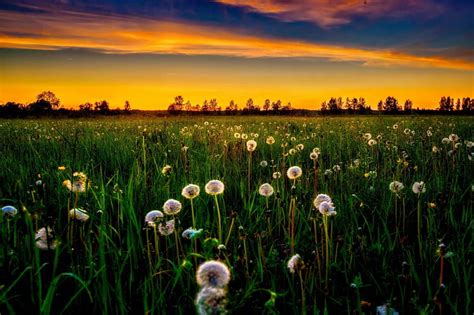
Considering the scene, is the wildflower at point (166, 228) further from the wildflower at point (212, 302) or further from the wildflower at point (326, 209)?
the wildflower at point (212, 302)

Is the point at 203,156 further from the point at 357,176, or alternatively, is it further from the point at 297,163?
the point at 357,176

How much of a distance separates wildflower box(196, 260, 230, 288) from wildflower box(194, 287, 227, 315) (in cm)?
5

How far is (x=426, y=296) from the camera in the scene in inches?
79.9

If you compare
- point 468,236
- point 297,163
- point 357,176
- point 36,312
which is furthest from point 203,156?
point 36,312

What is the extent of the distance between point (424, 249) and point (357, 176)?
2467 millimetres

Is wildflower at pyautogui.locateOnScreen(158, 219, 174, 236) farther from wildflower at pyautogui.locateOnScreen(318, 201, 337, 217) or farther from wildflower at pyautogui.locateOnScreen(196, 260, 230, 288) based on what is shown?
wildflower at pyautogui.locateOnScreen(196, 260, 230, 288)

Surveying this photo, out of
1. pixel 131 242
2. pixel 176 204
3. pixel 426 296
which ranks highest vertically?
pixel 176 204

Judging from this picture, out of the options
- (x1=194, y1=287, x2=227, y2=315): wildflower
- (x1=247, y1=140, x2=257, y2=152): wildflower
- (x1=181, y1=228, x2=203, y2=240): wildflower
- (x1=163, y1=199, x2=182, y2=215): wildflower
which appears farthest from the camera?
(x1=247, y1=140, x2=257, y2=152): wildflower

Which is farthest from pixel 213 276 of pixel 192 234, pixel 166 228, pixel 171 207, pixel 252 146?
pixel 252 146

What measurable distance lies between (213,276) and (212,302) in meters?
0.11

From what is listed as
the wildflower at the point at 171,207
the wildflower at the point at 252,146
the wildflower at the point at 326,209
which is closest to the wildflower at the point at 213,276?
the wildflower at the point at 171,207

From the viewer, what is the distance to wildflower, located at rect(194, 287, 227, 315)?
39.1 inches

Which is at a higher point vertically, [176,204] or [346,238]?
[176,204]

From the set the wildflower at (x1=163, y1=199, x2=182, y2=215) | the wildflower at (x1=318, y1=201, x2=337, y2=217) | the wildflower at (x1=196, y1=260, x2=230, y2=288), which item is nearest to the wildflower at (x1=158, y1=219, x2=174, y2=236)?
the wildflower at (x1=163, y1=199, x2=182, y2=215)
